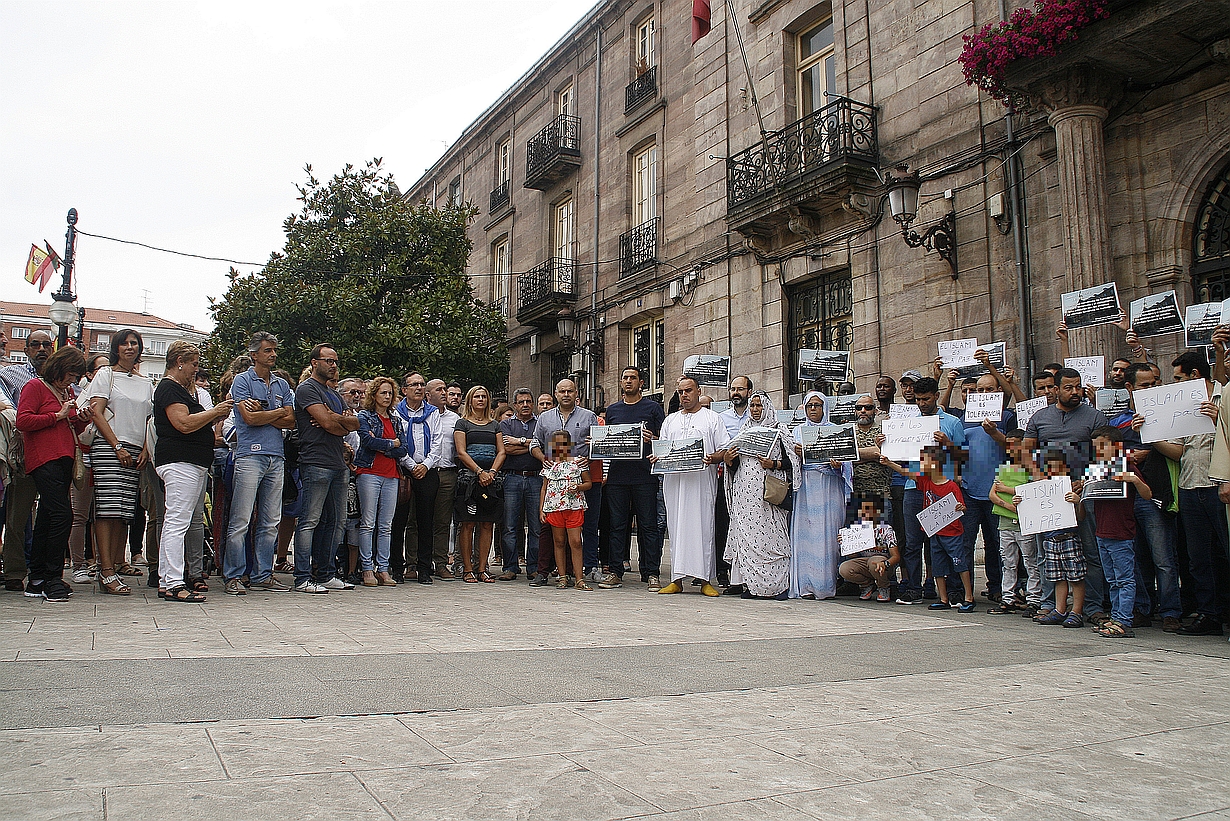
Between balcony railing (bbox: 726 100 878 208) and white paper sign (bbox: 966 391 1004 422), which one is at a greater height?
balcony railing (bbox: 726 100 878 208)

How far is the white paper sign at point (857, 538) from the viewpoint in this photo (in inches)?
300

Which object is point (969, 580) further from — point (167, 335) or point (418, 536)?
point (167, 335)

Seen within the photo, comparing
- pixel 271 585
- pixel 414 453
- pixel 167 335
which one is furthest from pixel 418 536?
pixel 167 335

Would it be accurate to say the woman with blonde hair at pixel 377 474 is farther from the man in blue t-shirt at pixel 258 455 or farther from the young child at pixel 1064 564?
the young child at pixel 1064 564

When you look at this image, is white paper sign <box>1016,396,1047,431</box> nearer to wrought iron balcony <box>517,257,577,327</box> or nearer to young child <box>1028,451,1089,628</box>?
young child <box>1028,451,1089,628</box>

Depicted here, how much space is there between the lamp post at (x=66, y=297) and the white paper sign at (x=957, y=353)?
1535cm

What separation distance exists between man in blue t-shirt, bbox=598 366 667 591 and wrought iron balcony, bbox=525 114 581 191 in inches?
558

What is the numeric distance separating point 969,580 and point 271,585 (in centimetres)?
594

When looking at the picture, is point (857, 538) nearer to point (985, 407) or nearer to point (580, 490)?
point (985, 407)

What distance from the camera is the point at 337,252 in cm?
2025

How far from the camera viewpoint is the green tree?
63.5ft

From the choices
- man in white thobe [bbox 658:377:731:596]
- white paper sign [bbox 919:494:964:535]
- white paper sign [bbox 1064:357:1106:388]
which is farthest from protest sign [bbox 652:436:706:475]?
white paper sign [bbox 1064:357:1106:388]

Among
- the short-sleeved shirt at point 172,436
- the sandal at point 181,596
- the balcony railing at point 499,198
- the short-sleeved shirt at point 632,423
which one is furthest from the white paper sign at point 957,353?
the balcony railing at point 499,198

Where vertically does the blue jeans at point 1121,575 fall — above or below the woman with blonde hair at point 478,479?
below
